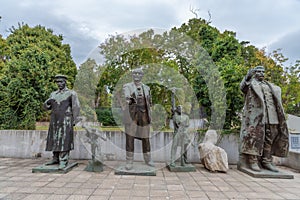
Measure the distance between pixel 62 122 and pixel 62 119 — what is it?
6 centimetres

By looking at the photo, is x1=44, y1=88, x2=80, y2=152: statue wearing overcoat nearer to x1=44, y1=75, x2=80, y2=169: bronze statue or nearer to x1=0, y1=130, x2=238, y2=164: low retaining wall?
x1=44, y1=75, x2=80, y2=169: bronze statue

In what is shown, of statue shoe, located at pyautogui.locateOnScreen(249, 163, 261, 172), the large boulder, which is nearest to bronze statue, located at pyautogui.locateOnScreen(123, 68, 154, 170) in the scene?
the large boulder

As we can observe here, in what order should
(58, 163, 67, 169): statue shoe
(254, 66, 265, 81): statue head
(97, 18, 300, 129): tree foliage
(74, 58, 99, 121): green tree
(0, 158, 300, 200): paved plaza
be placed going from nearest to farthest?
(0, 158, 300, 200): paved plaza → (58, 163, 67, 169): statue shoe → (254, 66, 265, 81): statue head → (74, 58, 99, 121): green tree → (97, 18, 300, 129): tree foliage

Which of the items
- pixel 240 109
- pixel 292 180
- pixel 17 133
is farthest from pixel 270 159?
pixel 17 133

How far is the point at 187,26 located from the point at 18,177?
9.24 metres

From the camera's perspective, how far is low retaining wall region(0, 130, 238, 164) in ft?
18.2

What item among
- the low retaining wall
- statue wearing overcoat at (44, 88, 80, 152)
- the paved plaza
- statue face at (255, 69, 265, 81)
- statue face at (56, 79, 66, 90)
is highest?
statue face at (255, 69, 265, 81)

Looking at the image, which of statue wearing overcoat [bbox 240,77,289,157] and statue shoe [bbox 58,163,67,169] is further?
statue wearing overcoat [bbox 240,77,289,157]

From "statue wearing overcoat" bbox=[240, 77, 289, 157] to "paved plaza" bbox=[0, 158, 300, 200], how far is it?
1.84 ft

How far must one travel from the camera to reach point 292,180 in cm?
387

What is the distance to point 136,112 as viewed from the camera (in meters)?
4.35

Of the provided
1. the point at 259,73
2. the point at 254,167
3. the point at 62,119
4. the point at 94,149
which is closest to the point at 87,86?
the point at 62,119

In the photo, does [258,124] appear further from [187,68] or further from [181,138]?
[187,68]

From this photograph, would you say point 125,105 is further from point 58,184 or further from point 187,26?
point 187,26
